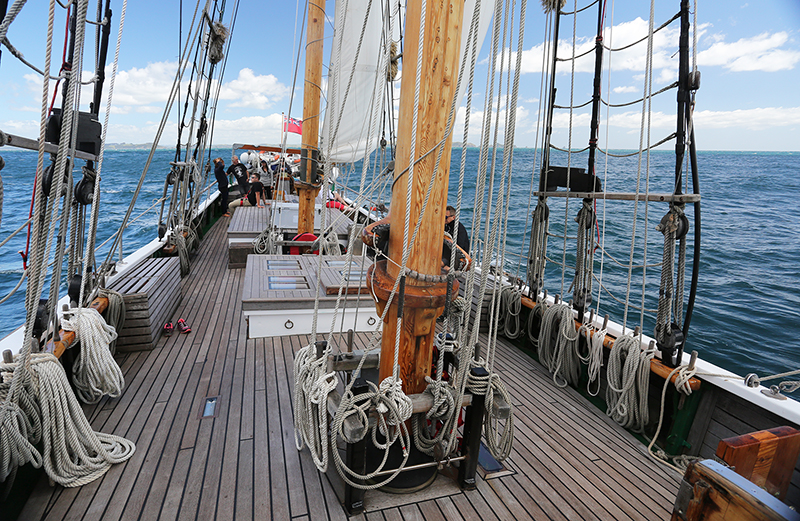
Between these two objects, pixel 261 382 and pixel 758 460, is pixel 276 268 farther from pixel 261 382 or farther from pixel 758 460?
pixel 758 460

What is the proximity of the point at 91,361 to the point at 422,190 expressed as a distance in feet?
7.70

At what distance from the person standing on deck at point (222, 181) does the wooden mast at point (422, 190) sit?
28.4 ft

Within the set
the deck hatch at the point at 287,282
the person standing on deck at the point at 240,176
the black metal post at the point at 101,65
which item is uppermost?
the person standing on deck at the point at 240,176

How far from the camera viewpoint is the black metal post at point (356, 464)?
1.93 meters

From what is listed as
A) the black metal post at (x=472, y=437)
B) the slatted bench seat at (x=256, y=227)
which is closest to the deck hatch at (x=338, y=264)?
the slatted bench seat at (x=256, y=227)

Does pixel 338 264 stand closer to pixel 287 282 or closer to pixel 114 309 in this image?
pixel 287 282

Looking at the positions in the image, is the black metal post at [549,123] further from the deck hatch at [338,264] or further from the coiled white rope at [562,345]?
the deck hatch at [338,264]

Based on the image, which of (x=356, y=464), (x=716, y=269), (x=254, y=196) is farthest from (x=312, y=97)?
(x=716, y=269)

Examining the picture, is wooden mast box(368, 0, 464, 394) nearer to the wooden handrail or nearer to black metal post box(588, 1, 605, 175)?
the wooden handrail

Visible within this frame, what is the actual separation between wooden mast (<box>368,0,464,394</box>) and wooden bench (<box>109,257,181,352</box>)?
240 centimetres

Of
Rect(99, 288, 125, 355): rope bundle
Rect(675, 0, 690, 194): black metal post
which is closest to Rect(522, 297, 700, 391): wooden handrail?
Rect(675, 0, 690, 194): black metal post

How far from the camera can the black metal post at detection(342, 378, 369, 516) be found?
193cm

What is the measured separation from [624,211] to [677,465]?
15809mm

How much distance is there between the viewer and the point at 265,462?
7.70 feet
